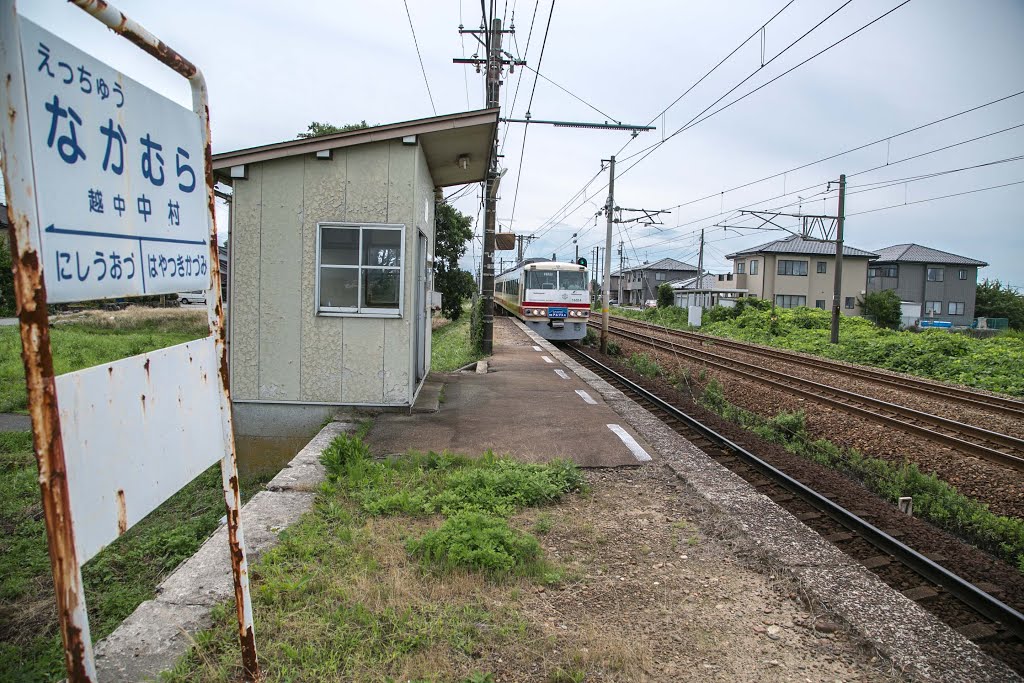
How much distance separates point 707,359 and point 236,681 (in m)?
16.2

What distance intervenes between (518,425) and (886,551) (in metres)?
3.81

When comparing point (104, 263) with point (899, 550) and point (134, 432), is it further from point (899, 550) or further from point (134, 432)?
point (899, 550)

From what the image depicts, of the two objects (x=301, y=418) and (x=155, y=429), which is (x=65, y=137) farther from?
(x=301, y=418)

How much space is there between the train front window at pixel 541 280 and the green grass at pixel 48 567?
1509cm

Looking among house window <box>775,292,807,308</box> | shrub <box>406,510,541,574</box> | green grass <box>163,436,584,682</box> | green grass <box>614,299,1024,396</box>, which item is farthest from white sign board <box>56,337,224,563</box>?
house window <box>775,292,807,308</box>

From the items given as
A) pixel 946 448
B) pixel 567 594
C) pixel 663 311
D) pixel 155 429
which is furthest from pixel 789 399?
pixel 663 311

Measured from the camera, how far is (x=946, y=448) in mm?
8328

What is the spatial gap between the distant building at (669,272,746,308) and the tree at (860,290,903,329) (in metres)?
7.59

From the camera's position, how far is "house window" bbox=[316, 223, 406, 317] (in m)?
7.50

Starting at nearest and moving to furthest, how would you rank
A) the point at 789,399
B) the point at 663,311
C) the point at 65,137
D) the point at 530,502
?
the point at 65,137
the point at 530,502
the point at 789,399
the point at 663,311

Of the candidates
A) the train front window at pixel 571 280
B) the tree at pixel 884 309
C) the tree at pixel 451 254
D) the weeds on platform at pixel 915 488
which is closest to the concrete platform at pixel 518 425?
the weeds on platform at pixel 915 488

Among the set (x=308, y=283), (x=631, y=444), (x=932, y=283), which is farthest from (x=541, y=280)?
(x=932, y=283)

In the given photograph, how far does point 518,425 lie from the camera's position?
749cm

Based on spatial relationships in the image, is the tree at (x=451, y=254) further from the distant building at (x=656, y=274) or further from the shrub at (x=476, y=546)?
the distant building at (x=656, y=274)
